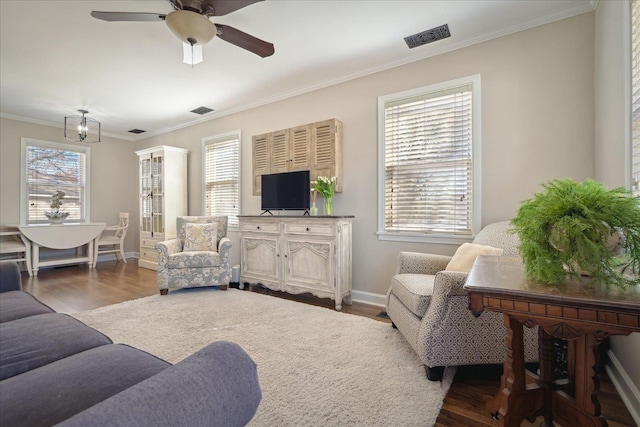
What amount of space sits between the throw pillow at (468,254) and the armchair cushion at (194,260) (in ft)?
8.97

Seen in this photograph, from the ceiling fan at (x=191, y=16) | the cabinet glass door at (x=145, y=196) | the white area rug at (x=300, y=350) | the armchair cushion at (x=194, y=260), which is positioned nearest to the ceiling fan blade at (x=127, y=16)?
the ceiling fan at (x=191, y=16)

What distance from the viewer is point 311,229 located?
3.22 meters

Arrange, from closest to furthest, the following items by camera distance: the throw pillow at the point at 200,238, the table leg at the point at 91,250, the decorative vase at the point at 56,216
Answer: the throw pillow at the point at 200,238 < the decorative vase at the point at 56,216 < the table leg at the point at 91,250

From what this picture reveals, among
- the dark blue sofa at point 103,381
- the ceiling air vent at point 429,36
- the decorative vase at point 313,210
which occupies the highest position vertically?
the ceiling air vent at point 429,36

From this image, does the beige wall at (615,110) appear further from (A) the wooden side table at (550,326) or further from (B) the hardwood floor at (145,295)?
(A) the wooden side table at (550,326)

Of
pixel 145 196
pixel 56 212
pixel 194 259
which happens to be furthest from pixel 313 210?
pixel 56 212

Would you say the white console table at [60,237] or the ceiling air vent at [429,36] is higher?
the ceiling air vent at [429,36]

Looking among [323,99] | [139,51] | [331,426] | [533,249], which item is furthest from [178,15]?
[331,426]

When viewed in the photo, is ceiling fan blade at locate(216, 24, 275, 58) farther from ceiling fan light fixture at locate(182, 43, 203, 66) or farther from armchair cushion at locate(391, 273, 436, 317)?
armchair cushion at locate(391, 273, 436, 317)

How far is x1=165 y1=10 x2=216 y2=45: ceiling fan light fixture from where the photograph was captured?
1.96 metres

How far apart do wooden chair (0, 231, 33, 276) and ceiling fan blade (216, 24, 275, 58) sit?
193 inches

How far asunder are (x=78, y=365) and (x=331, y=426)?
1.05 meters

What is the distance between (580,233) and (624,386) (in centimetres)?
135

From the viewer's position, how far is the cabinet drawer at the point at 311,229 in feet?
10.2
